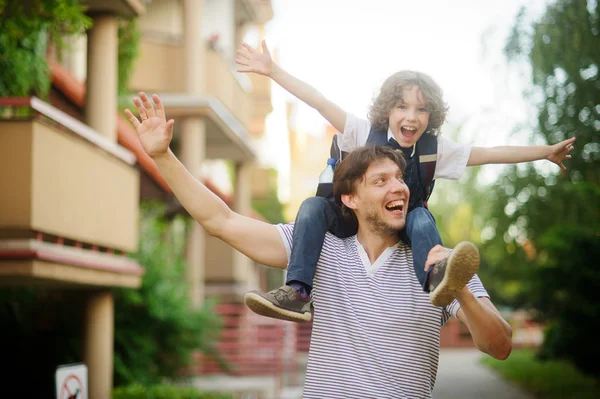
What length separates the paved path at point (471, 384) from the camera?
62.2 ft

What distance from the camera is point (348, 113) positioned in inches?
180

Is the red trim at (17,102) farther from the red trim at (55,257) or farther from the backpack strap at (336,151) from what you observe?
the backpack strap at (336,151)

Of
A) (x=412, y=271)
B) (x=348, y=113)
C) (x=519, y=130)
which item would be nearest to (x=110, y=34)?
(x=519, y=130)

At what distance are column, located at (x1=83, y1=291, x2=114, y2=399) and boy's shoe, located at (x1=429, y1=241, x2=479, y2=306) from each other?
8213 mm

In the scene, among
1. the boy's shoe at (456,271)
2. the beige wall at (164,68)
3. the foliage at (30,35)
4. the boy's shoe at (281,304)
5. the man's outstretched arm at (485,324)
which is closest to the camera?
the boy's shoe at (456,271)

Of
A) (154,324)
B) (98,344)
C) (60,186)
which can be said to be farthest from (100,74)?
(154,324)

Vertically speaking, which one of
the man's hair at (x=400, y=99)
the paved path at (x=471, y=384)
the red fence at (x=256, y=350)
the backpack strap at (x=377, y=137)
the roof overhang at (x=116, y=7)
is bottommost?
the paved path at (x=471, y=384)

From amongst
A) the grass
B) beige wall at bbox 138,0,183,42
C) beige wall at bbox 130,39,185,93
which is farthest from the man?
beige wall at bbox 138,0,183,42

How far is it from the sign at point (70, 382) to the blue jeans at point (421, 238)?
297cm

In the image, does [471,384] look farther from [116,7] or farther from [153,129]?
[153,129]

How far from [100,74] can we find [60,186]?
2.46 meters

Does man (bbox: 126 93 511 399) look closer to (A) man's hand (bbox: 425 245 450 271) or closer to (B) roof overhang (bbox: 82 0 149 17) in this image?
(A) man's hand (bbox: 425 245 450 271)

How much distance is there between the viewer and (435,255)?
3.59 meters

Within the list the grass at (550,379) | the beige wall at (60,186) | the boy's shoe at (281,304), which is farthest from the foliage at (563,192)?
the boy's shoe at (281,304)
